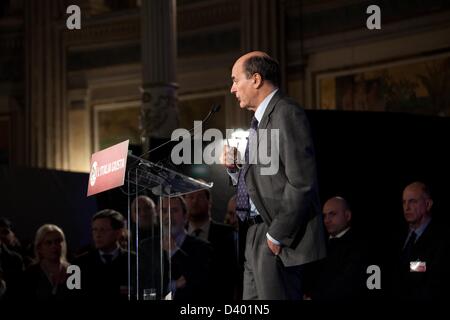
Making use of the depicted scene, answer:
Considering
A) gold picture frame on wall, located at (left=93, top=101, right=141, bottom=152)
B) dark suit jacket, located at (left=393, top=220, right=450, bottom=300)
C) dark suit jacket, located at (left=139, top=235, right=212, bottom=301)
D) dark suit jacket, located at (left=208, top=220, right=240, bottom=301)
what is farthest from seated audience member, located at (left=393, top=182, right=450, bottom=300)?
gold picture frame on wall, located at (left=93, top=101, right=141, bottom=152)

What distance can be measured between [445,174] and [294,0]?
19.4ft

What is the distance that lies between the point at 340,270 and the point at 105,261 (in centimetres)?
188

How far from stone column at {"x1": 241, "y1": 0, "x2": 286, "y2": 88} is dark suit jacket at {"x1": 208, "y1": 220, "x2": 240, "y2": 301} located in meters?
5.54

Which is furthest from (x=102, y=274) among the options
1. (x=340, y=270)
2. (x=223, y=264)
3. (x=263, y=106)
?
(x=263, y=106)

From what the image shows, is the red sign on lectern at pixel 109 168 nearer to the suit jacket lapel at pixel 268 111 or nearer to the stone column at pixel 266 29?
the suit jacket lapel at pixel 268 111

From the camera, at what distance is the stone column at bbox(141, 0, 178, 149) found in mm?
11930

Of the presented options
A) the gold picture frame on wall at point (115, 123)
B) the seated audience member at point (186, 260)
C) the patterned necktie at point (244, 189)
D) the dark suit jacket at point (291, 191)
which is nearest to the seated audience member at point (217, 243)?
the seated audience member at point (186, 260)

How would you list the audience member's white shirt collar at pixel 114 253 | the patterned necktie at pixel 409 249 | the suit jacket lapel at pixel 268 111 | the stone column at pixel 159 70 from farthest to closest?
1. the stone column at pixel 159 70
2. the audience member's white shirt collar at pixel 114 253
3. the patterned necktie at pixel 409 249
4. the suit jacket lapel at pixel 268 111

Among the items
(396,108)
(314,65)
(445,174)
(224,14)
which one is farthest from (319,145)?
(224,14)

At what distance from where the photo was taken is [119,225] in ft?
25.6

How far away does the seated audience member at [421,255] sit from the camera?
22.0ft

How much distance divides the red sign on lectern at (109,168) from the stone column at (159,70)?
6.60 metres

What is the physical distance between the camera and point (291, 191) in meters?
4.34

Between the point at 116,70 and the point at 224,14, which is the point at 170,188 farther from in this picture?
the point at 116,70
